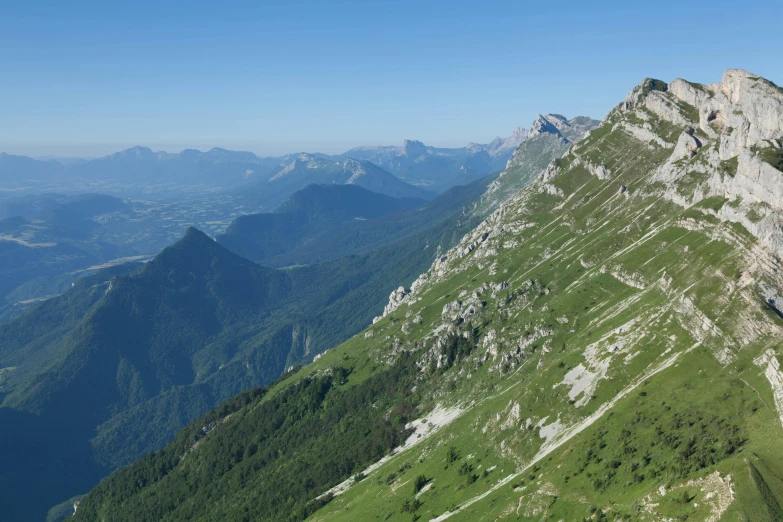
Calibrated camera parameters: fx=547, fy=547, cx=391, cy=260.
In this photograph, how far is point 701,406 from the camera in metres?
128

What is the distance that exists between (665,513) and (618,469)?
25.7 metres

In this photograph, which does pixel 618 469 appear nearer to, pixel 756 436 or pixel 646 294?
pixel 756 436

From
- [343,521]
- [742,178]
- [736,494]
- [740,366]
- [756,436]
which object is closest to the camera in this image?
[736,494]

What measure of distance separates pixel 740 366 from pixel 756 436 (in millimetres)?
31443

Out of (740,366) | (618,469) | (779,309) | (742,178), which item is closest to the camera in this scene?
(618,469)

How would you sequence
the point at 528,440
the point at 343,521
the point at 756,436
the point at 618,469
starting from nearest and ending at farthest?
the point at 756,436
the point at 618,469
the point at 528,440
the point at 343,521

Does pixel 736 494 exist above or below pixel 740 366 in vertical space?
below

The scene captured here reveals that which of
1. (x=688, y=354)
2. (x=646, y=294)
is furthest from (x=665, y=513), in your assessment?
(x=646, y=294)

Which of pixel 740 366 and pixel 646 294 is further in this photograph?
pixel 646 294

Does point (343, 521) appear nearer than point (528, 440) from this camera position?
No

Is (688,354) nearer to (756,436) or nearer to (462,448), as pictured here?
(756,436)

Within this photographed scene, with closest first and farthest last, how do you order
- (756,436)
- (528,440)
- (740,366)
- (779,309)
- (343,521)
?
1. (756,436)
2. (740,366)
3. (779,309)
4. (528,440)
5. (343,521)

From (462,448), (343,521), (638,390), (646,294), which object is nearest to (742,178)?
(646,294)

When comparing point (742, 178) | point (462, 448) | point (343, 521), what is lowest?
point (343, 521)
